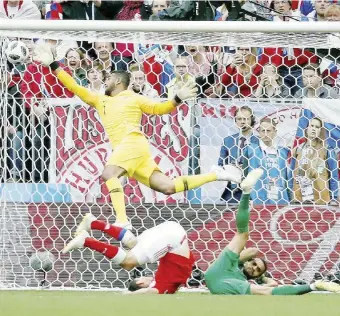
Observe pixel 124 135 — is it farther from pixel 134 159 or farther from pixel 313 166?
pixel 313 166

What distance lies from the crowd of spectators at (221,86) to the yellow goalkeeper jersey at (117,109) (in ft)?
1.08

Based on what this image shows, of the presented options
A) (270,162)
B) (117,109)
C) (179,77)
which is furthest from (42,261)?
(270,162)

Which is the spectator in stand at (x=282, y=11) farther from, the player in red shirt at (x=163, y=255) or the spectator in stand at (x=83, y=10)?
the player in red shirt at (x=163, y=255)

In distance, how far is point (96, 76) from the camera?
29.4 feet

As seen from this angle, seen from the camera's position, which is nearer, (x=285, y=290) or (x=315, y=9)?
(x=285, y=290)

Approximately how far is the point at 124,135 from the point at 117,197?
51 centimetres

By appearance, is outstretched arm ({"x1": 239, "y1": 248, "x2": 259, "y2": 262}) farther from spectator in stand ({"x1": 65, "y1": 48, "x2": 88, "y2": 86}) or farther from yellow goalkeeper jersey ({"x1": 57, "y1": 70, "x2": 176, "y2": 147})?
spectator in stand ({"x1": 65, "y1": 48, "x2": 88, "y2": 86})

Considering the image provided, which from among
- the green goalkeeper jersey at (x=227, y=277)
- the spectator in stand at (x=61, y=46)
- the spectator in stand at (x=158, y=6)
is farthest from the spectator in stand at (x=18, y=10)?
the green goalkeeper jersey at (x=227, y=277)

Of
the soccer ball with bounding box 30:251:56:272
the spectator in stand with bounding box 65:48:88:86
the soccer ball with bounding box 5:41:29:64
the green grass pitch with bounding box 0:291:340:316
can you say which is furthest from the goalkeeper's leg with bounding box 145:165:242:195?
the green grass pitch with bounding box 0:291:340:316

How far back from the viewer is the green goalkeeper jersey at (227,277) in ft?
24.7

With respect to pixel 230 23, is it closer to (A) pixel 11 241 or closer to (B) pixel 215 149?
(B) pixel 215 149

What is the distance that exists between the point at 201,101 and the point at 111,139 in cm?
74

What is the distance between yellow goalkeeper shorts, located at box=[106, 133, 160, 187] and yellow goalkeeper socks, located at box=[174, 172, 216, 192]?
267mm

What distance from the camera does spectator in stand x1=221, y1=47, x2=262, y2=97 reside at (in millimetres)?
8641
